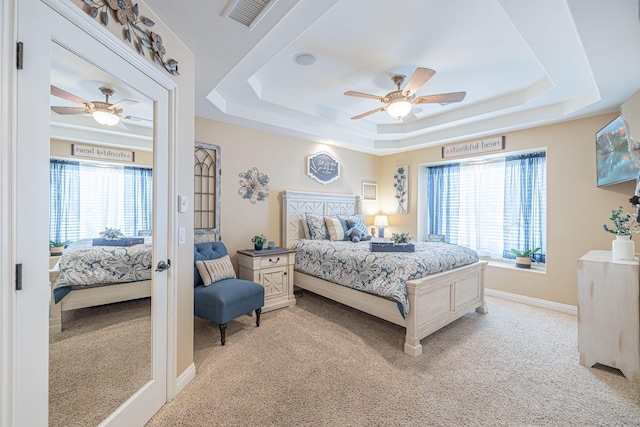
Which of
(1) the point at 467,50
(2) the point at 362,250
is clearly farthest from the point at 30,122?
(1) the point at 467,50

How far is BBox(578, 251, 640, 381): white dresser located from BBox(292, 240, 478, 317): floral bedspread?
108cm

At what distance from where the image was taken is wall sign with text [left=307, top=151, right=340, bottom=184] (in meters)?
4.95

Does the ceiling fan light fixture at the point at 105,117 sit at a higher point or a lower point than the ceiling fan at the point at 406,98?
lower

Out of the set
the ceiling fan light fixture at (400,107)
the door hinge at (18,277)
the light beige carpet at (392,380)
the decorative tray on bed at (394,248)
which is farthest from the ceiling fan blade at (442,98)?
the door hinge at (18,277)

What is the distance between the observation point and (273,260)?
3656mm

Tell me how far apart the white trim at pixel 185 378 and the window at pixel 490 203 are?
15.6 feet

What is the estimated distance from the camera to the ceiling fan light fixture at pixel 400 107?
303 centimetres

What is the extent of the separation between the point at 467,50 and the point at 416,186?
3058 millimetres

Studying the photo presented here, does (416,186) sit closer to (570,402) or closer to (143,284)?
(570,402)

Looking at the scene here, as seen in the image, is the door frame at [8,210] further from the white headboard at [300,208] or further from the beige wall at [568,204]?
the beige wall at [568,204]

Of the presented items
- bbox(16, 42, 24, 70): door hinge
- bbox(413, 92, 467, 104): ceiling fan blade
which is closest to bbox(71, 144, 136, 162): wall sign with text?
bbox(16, 42, 24, 70): door hinge

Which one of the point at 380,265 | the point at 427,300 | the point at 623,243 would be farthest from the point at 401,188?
the point at 623,243

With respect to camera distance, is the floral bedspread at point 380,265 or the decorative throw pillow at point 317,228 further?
the decorative throw pillow at point 317,228

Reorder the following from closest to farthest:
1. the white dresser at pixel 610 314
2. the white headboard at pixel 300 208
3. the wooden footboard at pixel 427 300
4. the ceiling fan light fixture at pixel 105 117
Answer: the ceiling fan light fixture at pixel 105 117
the white dresser at pixel 610 314
the wooden footboard at pixel 427 300
the white headboard at pixel 300 208
